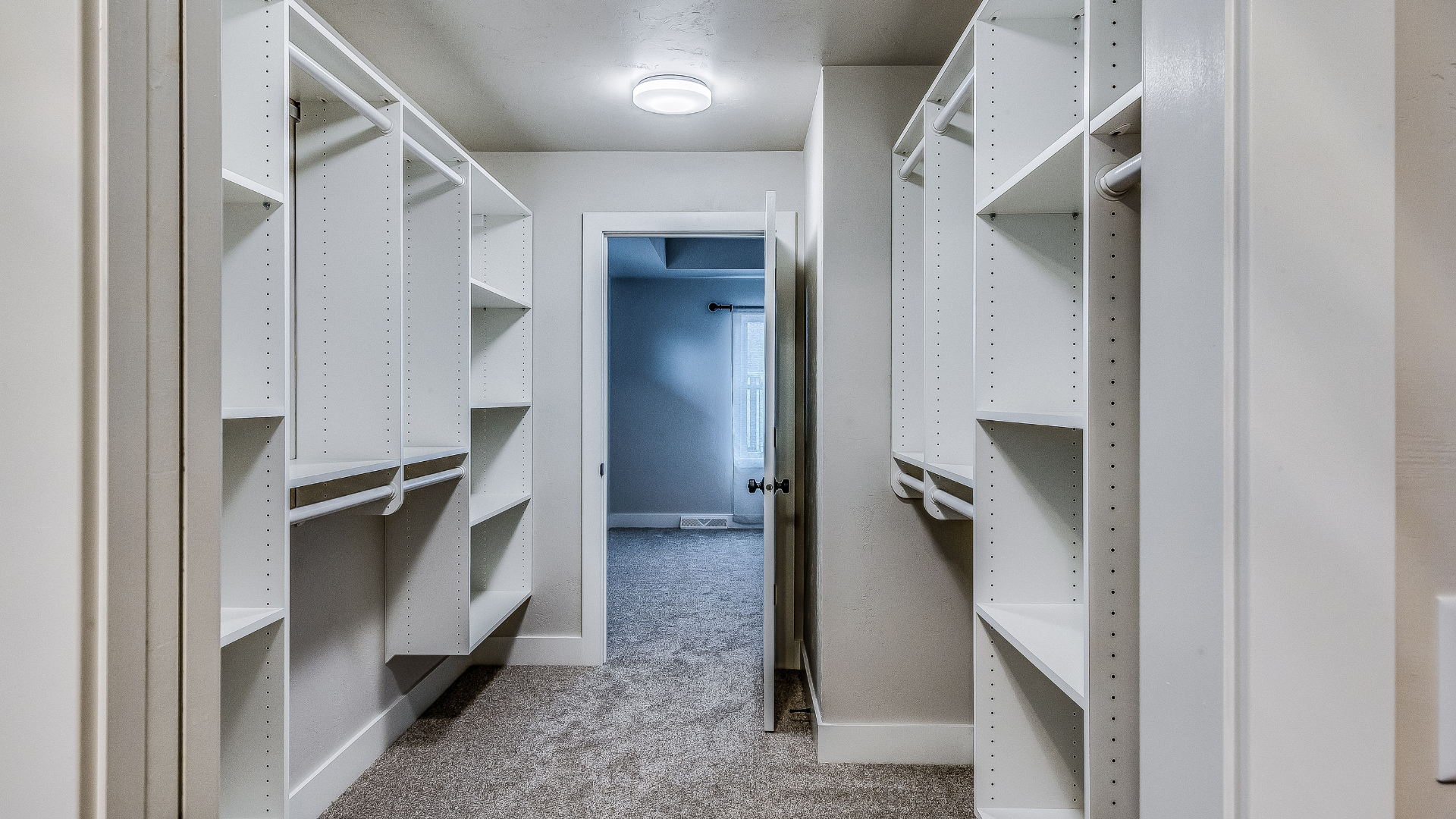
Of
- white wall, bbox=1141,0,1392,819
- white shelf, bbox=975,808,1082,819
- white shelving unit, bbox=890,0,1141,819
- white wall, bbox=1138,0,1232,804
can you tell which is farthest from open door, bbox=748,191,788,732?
white wall, bbox=1141,0,1392,819

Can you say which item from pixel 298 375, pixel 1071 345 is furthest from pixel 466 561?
pixel 1071 345

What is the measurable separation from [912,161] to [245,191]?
5.63 ft

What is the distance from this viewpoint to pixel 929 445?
1.90m

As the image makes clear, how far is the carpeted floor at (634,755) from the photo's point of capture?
196 centimetres

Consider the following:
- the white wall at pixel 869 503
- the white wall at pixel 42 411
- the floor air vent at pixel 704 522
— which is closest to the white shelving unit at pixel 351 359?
the white wall at pixel 42 411

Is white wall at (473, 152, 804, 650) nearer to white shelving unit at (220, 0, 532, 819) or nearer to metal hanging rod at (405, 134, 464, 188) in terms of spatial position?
white shelving unit at (220, 0, 532, 819)

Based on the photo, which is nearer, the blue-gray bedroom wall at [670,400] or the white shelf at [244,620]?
the white shelf at [244,620]

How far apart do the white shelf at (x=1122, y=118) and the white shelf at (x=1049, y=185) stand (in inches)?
1.8

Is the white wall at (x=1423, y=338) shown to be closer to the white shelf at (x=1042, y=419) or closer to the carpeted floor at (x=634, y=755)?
the white shelf at (x=1042, y=419)

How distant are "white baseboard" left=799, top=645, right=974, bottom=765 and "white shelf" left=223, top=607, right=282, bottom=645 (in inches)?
64.9

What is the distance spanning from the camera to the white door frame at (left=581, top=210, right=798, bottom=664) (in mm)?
3025

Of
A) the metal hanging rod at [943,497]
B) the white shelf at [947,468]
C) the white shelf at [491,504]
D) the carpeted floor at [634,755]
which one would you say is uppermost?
the white shelf at [947,468]

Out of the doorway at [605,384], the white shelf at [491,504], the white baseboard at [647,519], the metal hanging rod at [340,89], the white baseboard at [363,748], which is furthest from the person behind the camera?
the white baseboard at [647,519]

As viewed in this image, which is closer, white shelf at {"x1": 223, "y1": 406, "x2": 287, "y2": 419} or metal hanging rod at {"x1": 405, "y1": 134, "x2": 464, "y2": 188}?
white shelf at {"x1": 223, "y1": 406, "x2": 287, "y2": 419}
